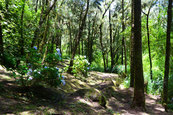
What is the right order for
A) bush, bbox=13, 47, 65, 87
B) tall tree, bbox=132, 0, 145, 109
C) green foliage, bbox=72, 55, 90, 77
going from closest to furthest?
bush, bbox=13, 47, 65, 87
tall tree, bbox=132, 0, 145, 109
green foliage, bbox=72, 55, 90, 77

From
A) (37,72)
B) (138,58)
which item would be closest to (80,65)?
(138,58)

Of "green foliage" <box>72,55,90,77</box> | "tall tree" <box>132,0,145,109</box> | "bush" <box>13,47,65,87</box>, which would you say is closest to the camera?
"bush" <box>13,47,65,87</box>

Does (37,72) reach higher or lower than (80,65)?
higher

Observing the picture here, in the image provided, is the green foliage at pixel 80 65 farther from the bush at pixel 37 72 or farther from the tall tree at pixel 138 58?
the bush at pixel 37 72

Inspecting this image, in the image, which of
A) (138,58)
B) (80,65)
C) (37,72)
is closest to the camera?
(37,72)

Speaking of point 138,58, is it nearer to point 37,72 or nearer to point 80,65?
point 37,72

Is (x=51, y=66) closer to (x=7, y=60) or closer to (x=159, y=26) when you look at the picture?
(x=7, y=60)

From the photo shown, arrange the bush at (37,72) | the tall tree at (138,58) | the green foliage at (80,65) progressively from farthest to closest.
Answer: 1. the green foliage at (80,65)
2. the tall tree at (138,58)
3. the bush at (37,72)

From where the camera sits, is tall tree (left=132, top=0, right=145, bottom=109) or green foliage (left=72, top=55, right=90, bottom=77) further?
green foliage (left=72, top=55, right=90, bottom=77)

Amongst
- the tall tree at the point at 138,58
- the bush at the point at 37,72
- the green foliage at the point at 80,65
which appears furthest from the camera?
the green foliage at the point at 80,65

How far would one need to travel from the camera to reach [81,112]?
389cm

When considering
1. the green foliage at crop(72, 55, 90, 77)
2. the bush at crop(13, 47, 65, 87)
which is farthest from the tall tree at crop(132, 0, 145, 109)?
the green foliage at crop(72, 55, 90, 77)

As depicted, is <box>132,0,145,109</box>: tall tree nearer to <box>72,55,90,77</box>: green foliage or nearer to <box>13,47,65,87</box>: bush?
<box>13,47,65,87</box>: bush

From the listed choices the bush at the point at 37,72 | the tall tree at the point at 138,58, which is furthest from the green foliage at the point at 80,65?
the bush at the point at 37,72
